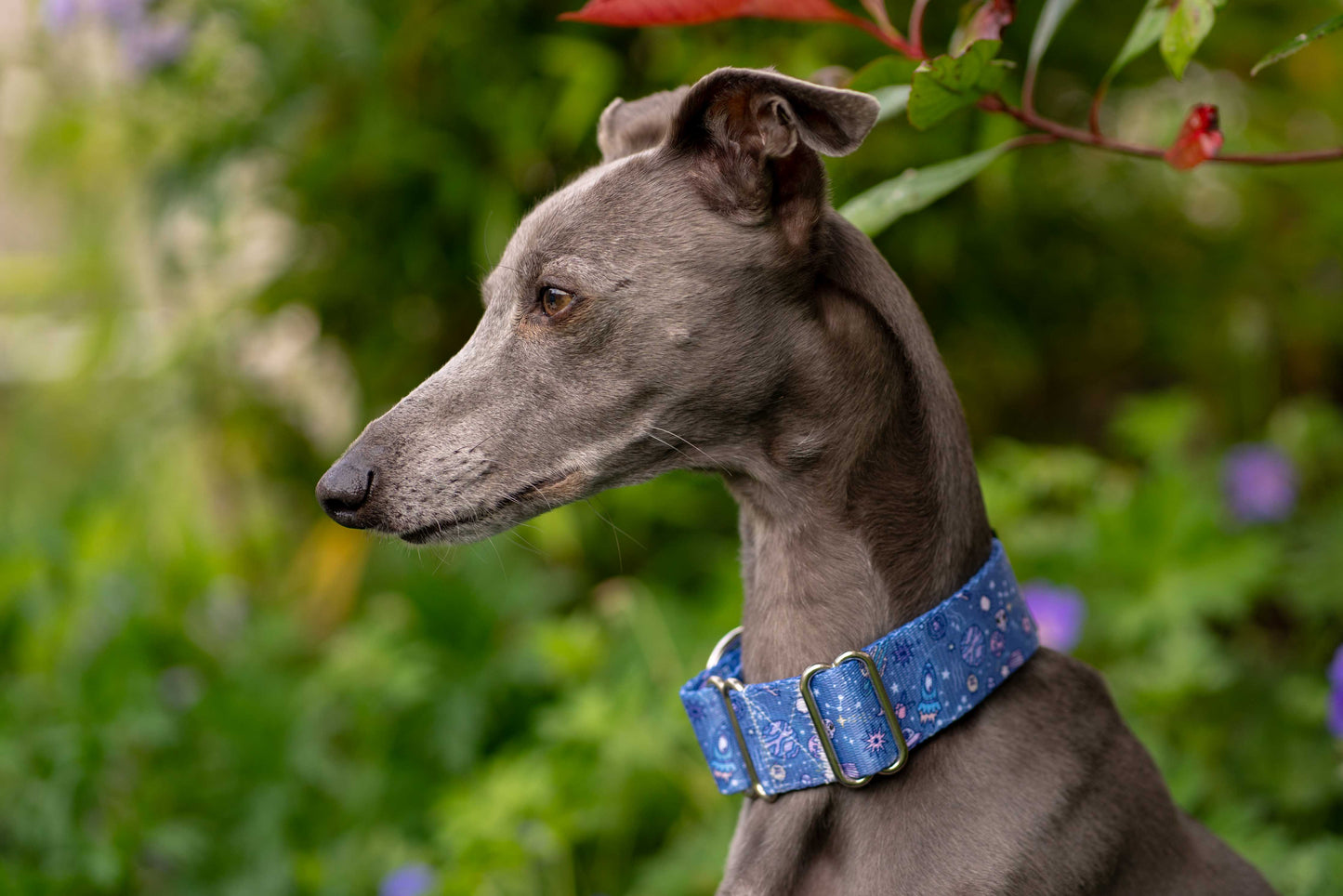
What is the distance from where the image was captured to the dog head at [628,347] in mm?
1537

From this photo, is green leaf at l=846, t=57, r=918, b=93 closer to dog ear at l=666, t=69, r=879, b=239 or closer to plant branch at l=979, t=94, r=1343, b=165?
plant branch at l=979, t=94, r=1343, b=165

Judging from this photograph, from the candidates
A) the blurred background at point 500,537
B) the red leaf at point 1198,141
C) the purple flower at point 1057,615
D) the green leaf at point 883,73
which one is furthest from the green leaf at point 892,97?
the purple flower at point 1057,615

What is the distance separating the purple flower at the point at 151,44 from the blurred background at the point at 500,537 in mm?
12

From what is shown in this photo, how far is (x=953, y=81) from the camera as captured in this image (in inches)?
59.6

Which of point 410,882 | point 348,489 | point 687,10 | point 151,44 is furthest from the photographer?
point 151,44

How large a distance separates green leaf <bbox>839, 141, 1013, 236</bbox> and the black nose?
73 centimetres

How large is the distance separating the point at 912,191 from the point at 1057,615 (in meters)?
1.55

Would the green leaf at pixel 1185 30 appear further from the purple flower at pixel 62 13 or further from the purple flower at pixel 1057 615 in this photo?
the purple flower at pixel 62 13

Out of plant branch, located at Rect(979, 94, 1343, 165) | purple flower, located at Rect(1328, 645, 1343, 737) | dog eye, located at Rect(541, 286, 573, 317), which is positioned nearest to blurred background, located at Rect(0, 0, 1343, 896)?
purple flower, located at Rect(1328, 645, 1343, 737)

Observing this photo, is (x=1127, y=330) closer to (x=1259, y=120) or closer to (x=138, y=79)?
(x=1259, y=120)

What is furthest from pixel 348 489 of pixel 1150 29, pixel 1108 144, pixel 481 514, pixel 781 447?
pixel 1150 29

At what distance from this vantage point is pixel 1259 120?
4.51 m

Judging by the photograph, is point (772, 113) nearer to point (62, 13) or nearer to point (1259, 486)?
point (1259, 486)

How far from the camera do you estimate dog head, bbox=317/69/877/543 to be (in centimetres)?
154
